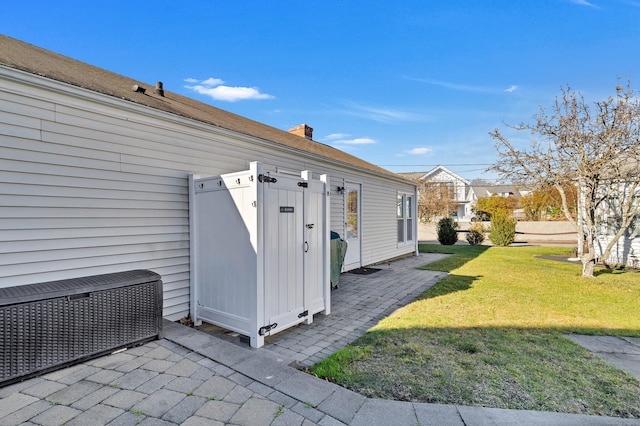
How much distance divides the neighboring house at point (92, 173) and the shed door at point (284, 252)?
820 mm

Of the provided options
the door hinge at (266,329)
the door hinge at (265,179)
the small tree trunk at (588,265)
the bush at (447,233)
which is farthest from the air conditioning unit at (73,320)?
the bush at (447,233)

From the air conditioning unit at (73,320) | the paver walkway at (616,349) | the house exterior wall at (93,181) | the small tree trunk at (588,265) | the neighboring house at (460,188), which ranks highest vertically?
the neighboring house at (460,188)

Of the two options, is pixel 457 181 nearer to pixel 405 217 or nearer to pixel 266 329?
pixel 405 217

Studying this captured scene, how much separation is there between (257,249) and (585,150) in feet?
25.8

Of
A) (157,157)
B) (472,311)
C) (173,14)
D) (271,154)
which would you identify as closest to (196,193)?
(157,157)

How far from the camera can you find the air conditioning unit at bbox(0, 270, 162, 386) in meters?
2.17

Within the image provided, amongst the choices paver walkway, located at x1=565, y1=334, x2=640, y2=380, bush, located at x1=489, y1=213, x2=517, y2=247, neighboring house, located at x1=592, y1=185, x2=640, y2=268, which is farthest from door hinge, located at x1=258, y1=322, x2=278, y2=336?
bush, located at x1=489, y1=213, x2=517, y2=247

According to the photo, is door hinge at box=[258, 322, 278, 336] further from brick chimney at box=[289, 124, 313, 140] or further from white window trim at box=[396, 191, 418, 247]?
brick chimney at box=[289, 124, 313, 140]

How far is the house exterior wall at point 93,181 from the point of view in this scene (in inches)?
106

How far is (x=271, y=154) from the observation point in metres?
5.60

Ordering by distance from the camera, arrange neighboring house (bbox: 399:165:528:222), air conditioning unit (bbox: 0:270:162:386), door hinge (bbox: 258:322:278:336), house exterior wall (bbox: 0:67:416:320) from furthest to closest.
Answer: neighboring house (bbox: 399:165:528:222)
door hinge (bbox: 258:322:278:336)
house exterior wall (bbox: 0:67:416:320)
air conditioning unit (bbox: 0:270:162:386)

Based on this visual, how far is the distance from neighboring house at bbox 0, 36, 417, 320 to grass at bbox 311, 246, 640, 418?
99.3 inches

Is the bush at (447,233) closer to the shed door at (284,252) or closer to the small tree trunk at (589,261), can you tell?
the small tree trunk at (589,261)

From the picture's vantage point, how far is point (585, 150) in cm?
681
